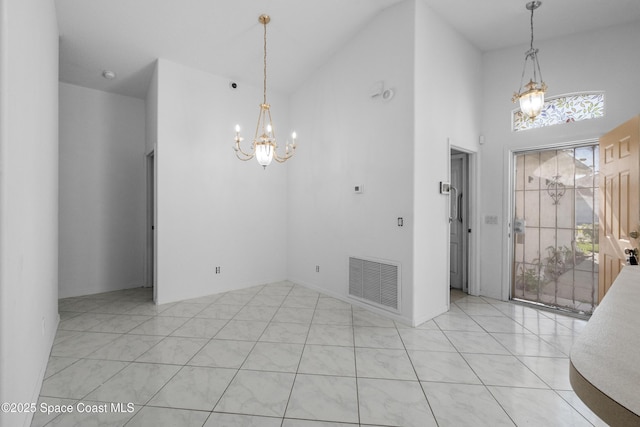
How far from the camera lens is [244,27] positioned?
10.8 feet

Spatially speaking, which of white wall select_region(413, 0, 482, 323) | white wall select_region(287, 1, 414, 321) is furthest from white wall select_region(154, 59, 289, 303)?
white wall select_region(413, 0, 482, 323)

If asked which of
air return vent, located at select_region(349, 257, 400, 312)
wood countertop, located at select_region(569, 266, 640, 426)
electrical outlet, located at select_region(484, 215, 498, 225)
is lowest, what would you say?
air return vent, located at select_region(349, 257, 400, 312)

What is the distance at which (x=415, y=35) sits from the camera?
2.99 meters

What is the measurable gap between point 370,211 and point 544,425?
93.4 inches

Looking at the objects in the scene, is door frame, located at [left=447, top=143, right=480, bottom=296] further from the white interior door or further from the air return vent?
the air return vent

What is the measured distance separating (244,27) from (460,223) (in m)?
4.10

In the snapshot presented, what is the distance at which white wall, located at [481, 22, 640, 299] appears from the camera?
10.2 feet

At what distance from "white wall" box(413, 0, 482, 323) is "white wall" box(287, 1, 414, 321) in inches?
4.5

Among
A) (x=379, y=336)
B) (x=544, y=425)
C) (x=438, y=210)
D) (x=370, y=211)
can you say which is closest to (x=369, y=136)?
(x=370, y=211)

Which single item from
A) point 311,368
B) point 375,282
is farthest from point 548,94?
point 311,368

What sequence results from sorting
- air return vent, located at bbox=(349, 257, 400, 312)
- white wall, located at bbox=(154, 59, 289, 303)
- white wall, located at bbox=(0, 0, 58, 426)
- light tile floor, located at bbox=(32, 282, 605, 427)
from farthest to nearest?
white wall, located at bbox=(154, 59, 289, 303), air return vent, located at bbox=(349, 257, 400, 312), light tile floor, located at bbox=(32, 282, 605, 427), white wall, located at bbox=(0, 0, 58, 426)

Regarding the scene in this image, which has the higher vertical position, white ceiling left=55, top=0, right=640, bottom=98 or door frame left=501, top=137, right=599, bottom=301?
white ceiling left=55, top=0, right=640, bottom=98

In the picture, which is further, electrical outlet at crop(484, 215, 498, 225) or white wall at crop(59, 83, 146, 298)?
white wall at crop(59, 83, 146, 298)

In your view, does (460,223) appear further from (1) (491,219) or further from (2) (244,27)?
(2) (244,27)
